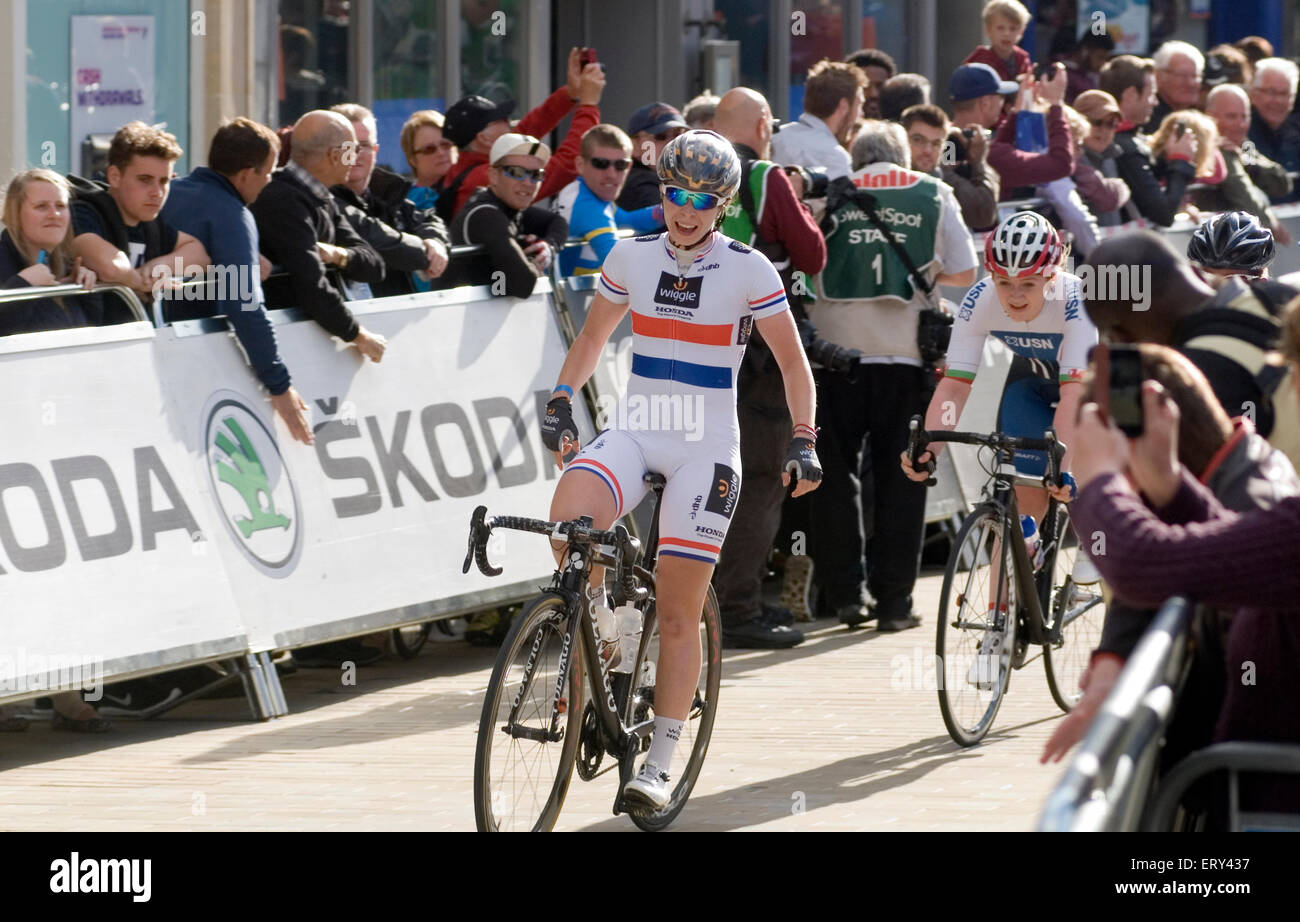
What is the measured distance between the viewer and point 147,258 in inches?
325

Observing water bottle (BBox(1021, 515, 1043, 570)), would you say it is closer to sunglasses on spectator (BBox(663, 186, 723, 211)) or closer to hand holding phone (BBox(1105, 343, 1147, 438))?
sunglasses on spectator (BBox(663, 186, 723, 211))

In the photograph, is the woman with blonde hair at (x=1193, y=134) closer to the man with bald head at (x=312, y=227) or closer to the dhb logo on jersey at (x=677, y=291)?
the man with bald head at (x=312, y=227)

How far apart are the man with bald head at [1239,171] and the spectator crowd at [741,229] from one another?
1711 mm

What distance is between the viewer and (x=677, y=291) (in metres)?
6.54

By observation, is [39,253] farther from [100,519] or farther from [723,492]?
[723,492]

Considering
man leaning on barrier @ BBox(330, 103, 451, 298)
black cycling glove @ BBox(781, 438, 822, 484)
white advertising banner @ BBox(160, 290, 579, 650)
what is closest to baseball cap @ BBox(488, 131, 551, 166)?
man leaning on barrier @ BBox(330, 103, 451, 298)

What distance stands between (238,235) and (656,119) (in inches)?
113

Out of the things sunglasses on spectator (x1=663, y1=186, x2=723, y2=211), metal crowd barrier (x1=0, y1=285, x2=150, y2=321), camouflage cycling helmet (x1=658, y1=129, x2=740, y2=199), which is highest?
camouflage cycling helmet (x1=658, y1=129, x2=740, y2=199)

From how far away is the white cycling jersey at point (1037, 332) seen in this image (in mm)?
7863

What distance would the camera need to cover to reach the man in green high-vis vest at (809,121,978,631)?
10.1 meters

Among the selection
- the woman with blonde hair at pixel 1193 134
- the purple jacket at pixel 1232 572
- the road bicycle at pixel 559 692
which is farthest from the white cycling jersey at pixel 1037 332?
the woman with blonde hair at pixel 1193 134

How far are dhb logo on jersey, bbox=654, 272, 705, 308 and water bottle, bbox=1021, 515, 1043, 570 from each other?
7.25 feet

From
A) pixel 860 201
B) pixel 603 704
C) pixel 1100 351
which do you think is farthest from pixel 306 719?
pixel 1100 351

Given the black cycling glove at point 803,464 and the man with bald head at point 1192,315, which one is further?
the black cycling glove at point 803,464
